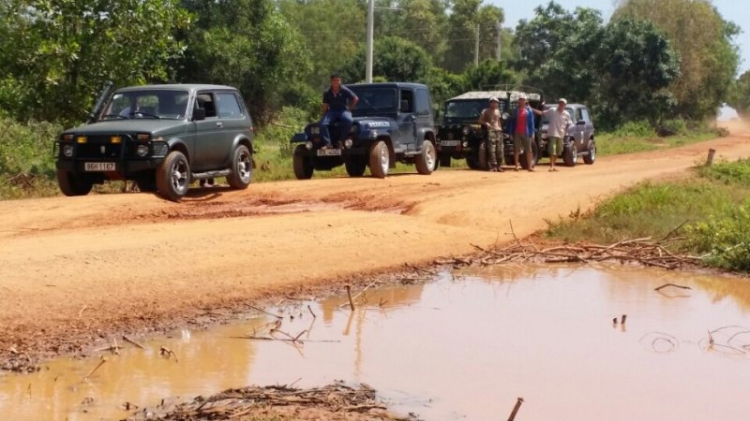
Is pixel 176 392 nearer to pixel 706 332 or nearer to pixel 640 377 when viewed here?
pixel 640 377

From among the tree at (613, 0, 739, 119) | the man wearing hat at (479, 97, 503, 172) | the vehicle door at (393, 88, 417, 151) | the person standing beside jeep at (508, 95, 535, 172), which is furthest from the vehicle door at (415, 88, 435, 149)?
the tree at (613, 0, 739, 119)

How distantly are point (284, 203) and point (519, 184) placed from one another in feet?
15.2

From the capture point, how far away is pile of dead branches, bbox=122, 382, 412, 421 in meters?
6.07

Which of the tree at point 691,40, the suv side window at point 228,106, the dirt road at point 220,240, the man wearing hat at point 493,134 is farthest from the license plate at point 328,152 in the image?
the tree at point 691,40

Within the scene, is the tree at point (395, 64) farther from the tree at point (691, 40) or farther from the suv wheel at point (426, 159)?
the suv wheel at point (426, 159)

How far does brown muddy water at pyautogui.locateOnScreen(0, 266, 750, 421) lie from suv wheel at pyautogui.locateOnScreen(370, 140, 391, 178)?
8.23 meters

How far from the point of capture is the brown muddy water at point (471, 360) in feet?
22.3

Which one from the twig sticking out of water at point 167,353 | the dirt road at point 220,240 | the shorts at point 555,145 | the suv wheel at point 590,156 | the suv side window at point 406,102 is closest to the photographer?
the twig sticking out of water at point 167,353

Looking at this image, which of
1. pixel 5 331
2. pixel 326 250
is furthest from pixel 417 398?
pixel 326 250

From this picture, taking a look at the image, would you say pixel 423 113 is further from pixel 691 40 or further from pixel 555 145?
pixel 691 40

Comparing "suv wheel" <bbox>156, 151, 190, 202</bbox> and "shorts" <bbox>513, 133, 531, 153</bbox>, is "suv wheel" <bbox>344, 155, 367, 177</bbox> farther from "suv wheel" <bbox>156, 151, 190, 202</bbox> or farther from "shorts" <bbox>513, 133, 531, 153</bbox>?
"suv wheel" <bbox>156, 151, 190, 202</bbox>

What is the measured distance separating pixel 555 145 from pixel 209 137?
34.3 feet

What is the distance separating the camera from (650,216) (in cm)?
1484

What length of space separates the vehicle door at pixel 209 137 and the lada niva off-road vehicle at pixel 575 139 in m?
10.5
